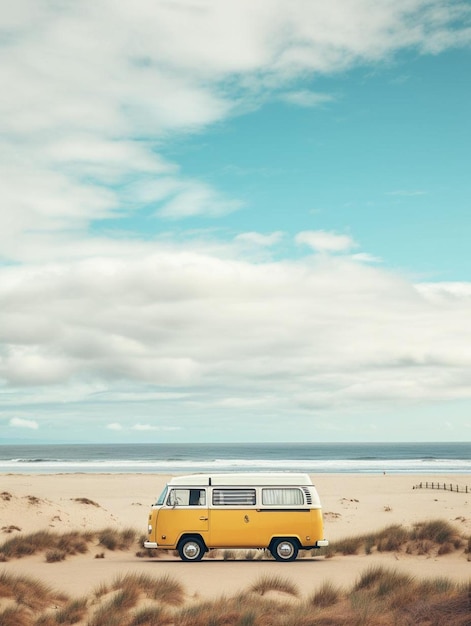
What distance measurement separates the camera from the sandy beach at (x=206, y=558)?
1783 centimetres

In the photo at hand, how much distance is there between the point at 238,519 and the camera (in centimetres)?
2109

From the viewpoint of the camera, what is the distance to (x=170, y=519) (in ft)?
69.5

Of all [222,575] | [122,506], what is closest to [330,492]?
[122,506]

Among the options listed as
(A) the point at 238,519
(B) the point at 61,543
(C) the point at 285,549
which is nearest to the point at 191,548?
(A) the point at 238,519

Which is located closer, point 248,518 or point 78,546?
point 248,518

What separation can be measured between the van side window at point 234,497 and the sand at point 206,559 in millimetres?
1722

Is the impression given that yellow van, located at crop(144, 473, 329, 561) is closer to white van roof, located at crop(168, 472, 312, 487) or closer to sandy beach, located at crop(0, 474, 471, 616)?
white van roof, located at crop(168, 472, 312, 487)

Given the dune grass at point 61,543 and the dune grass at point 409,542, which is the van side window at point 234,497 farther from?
the dune grass at point 61,543

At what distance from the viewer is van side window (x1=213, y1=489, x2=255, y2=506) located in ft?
69.9

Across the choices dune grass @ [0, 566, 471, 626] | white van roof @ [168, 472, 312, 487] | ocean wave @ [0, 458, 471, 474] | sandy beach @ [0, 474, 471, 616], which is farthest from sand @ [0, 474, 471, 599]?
ocean wave @ [0, 458, 471, 474]

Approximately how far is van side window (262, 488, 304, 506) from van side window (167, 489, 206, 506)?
1854mm

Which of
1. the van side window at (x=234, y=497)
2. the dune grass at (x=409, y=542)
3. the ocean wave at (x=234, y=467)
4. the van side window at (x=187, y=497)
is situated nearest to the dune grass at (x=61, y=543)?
the van side window at (x=187, y=497)

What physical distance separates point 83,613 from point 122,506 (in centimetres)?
2833

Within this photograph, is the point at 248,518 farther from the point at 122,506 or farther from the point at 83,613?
the point at 122,506
